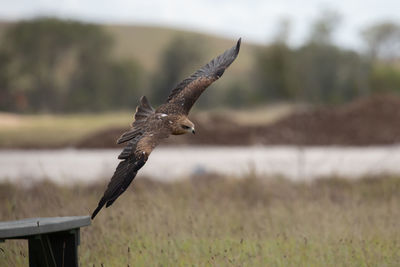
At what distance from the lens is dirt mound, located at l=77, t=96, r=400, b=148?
1917 centimetres

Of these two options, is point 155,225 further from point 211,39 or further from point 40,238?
point 211,39

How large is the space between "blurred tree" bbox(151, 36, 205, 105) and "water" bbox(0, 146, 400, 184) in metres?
27.8

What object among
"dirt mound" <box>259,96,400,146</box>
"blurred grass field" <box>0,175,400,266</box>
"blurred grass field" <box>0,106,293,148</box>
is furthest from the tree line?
"blurred grass field" <box>0,175,400,266</box>

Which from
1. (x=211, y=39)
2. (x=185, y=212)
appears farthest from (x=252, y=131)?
(x=211, y=39)

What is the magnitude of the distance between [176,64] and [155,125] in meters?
44.0

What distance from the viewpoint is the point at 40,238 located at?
475 cm

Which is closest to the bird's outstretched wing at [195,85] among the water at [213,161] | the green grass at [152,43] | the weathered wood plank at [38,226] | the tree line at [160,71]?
the weathered wood plank at [38,226]

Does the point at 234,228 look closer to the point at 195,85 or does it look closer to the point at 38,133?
the point at 195,85

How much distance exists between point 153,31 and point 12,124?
58.8 meters

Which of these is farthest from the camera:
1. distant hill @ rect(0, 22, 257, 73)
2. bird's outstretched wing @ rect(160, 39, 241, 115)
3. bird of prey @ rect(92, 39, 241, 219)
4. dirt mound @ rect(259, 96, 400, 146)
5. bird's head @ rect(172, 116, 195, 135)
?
distant hill @ rect(0, 22, 257, 73)

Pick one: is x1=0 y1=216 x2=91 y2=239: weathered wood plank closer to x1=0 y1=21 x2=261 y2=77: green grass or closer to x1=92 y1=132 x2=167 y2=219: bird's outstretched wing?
x1=92 y1=132 x2=167 y2=219: bird's outstretched wing

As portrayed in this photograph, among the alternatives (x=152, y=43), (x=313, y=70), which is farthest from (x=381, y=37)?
(x=152, y=43)

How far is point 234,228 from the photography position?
7.00 meters

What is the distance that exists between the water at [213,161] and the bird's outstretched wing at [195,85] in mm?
4355
